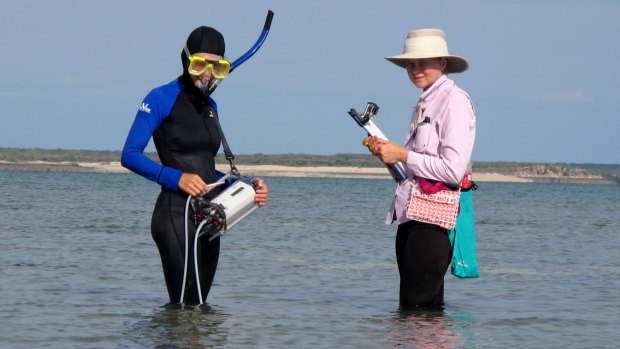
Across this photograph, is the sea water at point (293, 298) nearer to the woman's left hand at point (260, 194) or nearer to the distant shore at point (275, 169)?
the woman's left hand at point (260, 194)

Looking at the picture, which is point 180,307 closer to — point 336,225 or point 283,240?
point 283,240

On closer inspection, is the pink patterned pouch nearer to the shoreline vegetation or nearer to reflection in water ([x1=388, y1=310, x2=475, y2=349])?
reflection in water ([x1=388, y1=310, x2=475, y2=349])

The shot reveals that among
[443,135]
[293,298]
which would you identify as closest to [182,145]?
[443,135]

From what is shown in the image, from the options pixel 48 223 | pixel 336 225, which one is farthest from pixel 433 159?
pixel 336 225

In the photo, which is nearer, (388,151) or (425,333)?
(388,151)

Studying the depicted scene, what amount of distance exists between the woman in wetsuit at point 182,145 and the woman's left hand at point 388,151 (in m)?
0.92

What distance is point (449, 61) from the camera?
28.0 ft

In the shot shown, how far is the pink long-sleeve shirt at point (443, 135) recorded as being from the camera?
8109 millimetres

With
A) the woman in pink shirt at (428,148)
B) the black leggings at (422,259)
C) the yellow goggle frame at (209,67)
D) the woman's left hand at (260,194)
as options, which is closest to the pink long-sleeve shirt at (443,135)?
the woman in pink shirt at (428,148)

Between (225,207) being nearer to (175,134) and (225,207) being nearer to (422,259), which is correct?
(175,134)

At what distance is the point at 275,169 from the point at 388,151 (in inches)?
6503

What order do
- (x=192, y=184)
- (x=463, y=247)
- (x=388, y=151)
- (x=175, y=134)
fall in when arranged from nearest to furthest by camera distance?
1. (x=388, y=151)
2. (x=192, y=184)
3. (x=175, y=134)
4. (x=463, y=247)

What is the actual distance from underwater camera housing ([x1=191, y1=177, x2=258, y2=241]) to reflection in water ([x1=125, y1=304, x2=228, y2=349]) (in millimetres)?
943

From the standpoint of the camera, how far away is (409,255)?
28.3ft
